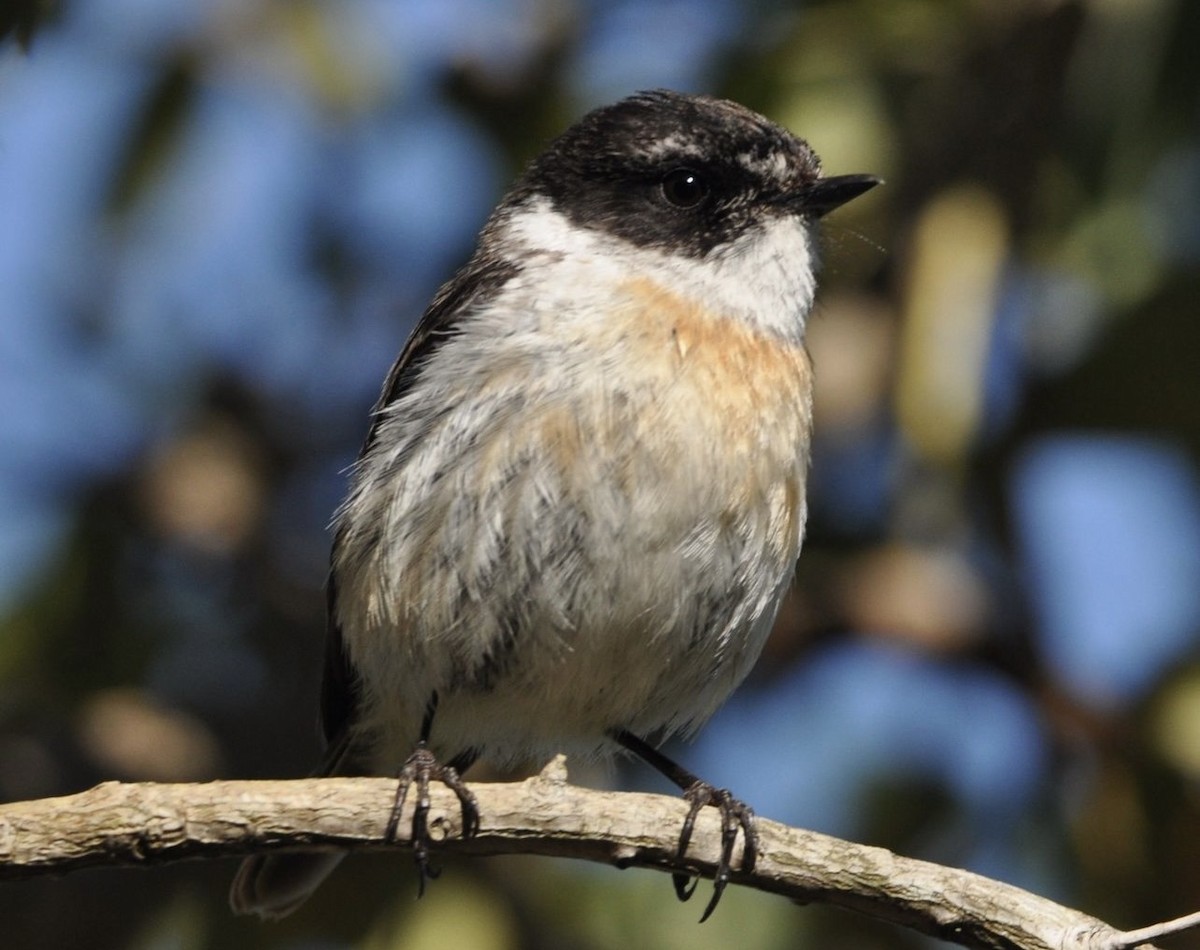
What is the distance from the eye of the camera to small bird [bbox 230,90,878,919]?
405cm

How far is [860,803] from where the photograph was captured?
5.40 metres

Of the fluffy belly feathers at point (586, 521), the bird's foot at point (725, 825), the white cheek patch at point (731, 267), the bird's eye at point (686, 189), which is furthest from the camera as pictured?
the bird's eye at point (686, 189)

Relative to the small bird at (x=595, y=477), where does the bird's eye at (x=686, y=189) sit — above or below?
above

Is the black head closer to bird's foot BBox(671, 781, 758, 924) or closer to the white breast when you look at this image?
the white breast

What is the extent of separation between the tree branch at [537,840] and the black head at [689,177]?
1.61 m

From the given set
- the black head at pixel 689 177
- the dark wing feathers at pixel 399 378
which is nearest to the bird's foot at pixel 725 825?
the dark wing feathers at pixel 399 378

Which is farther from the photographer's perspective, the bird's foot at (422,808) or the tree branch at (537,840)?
the bird's foot at (422,808)

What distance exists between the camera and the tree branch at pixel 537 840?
10.7 feet

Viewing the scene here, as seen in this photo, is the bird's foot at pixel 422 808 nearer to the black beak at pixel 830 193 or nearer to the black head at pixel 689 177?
the black head at pixel 689 177

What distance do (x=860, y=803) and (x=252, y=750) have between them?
179cm

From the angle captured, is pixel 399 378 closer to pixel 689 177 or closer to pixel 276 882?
pixel 689 177

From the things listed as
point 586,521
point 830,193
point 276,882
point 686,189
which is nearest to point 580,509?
point 586,521

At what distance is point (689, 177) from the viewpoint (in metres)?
4.66

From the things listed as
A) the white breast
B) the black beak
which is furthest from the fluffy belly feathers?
the black beak
